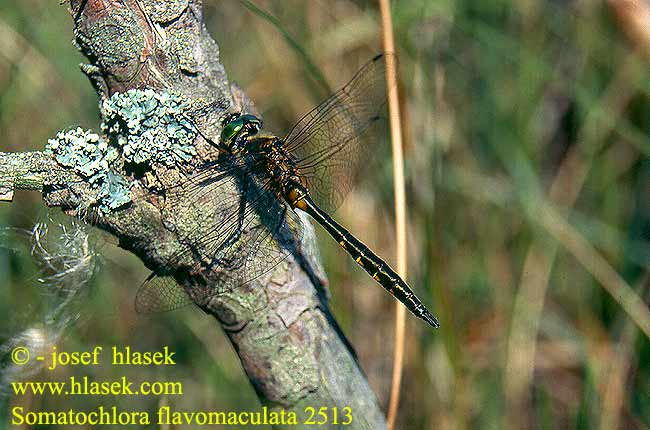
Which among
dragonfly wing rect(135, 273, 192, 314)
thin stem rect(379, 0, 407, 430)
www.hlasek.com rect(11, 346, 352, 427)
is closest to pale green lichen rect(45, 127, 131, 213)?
dragonfly wing rect(135, 273, 192, 314)

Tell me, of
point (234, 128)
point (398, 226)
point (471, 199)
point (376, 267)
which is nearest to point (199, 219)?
point (234, 128)

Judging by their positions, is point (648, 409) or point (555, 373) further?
point (555, 373)

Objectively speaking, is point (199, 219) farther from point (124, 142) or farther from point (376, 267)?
point (376, 267)

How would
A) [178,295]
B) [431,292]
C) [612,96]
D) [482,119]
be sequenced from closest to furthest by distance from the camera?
1. [178,295]
2. [431,292]
3. [612,96]
4. [482,119]

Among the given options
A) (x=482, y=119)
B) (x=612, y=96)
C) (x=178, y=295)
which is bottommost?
(x=178, y=295)

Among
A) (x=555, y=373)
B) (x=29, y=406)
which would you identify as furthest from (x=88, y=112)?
(x=555, y=373)

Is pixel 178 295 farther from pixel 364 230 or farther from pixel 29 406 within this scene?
pixel 364 230

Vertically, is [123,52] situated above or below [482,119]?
below

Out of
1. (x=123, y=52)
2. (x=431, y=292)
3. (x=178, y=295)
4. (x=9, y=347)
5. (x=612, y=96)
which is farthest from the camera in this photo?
(x=612, y=96)
